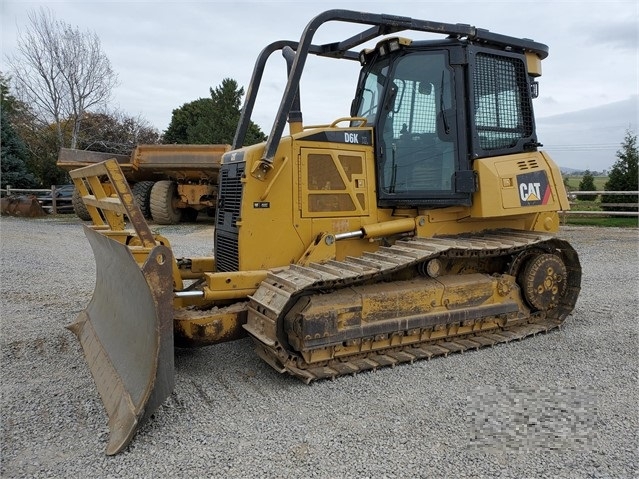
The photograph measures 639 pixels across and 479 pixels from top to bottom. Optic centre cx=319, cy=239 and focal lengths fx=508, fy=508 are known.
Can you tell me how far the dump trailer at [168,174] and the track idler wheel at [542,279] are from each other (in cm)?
1038

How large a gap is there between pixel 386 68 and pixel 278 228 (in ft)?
6.25

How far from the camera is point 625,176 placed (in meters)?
17.2

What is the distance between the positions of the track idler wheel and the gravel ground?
371mm

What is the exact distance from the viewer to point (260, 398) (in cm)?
367

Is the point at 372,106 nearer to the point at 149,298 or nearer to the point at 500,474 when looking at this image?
the point at 149,298

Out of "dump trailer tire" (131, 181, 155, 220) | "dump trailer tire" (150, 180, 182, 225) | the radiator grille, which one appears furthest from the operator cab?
"dump trailer tire" (131, 181, 155, 220)

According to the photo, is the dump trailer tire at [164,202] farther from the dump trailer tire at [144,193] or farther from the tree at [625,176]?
the tree at [625,176]

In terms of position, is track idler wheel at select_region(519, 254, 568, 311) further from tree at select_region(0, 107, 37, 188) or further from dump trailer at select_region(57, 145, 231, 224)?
tree at select_region(0, 107, 37, 188)

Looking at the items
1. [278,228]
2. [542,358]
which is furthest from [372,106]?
[542,358]

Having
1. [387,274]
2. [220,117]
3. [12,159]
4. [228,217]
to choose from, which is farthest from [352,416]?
[12,159]

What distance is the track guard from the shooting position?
10.2ft

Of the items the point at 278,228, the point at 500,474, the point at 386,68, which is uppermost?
the point at 386,68

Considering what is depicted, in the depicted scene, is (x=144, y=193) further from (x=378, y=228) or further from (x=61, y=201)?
(x=378, y=228)

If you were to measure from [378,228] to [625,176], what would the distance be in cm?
1588
